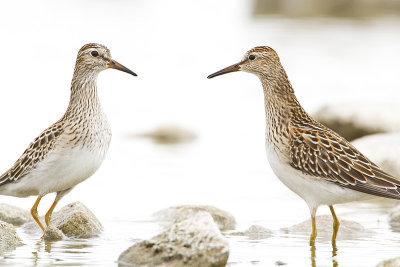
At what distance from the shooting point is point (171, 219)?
12.2 metres

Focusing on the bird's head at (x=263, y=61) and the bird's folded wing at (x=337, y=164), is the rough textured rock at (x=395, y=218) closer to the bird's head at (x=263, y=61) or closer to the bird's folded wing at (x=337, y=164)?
the bird's folded wing at (x=337, y=164)

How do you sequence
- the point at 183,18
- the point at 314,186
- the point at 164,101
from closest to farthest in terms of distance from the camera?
the point at 314,186 < the point at 164,101 < the point at 183,18

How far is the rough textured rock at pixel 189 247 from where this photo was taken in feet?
29.5

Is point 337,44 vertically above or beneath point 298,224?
above

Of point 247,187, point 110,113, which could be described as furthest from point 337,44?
point 247,187

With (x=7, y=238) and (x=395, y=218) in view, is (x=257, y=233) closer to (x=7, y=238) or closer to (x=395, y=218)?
(x=395, y=218)

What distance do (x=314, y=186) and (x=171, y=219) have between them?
2550mm

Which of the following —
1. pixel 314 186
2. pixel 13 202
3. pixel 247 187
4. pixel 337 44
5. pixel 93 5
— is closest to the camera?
pixel 314 186

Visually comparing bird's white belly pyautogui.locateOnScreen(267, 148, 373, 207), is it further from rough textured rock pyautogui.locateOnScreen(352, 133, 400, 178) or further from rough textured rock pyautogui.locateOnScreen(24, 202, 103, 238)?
rough textured rock pyautogui.locateOnScreen(352, 133, 400, 178)

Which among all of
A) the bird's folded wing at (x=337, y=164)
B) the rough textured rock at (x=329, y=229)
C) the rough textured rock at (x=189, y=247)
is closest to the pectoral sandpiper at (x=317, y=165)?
the bird's folded wing at (x=337, y=164)

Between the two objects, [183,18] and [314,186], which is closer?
[314,186]

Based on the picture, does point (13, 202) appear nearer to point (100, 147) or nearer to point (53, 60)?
point (100, 147)

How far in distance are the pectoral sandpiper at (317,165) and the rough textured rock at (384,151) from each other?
11.6ft

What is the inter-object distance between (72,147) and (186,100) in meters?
11.9
